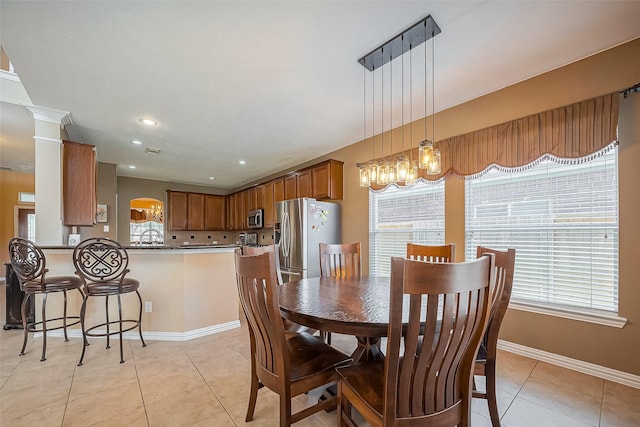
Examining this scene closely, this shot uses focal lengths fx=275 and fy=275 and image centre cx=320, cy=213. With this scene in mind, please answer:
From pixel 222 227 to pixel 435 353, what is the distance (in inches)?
275

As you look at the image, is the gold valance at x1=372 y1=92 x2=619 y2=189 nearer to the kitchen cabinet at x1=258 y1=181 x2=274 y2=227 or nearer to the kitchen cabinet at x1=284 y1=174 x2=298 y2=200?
the kitchen cabinet at x1=284 y1=174 x2=298 y2=200

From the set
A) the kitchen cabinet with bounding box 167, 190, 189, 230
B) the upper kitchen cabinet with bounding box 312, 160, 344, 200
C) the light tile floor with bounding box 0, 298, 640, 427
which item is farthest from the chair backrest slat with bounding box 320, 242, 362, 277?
the kitchen cabinet with bounding box 167, 190, 189, 230

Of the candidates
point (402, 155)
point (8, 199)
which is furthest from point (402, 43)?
point (8, 199)

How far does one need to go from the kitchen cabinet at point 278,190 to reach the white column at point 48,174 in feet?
10.1

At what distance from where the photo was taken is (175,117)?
3227 mm

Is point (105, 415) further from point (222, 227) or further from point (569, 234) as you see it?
point (222, 227)

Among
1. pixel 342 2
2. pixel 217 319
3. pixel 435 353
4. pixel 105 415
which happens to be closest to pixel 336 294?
pixel 435 353

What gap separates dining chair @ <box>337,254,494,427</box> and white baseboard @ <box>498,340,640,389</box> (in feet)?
6.05

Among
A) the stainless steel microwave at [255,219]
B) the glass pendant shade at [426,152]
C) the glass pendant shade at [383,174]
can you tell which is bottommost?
the stainless steel microwave at [255,219]

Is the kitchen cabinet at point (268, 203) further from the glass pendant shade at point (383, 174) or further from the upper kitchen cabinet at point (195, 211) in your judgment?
the glass pendant shade at point (383, 174)

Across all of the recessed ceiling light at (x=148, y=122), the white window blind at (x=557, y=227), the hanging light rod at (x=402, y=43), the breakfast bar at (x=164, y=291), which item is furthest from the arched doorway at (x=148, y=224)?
the white window blind at (x=557, y=227)

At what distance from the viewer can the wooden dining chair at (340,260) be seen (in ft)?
8.85

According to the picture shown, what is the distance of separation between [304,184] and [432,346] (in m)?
3.92

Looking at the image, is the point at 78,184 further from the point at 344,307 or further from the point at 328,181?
the point at 344,307
